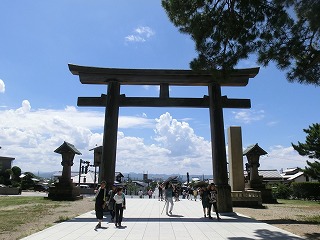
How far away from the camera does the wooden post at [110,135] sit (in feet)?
47.2

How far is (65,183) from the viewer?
2498cm

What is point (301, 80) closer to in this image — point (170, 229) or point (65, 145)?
point (170, 229)

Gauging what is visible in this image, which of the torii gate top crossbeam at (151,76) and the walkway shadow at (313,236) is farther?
the torii gate top crossbeam at (151,76)

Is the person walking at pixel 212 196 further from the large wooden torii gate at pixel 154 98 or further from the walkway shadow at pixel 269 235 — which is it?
the walkway shadow at pixel 269 235

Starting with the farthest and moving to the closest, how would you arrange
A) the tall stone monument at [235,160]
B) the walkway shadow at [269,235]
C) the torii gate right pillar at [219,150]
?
the tall stone monument at [235,160]
the torii gate right pillar at [219,150]
the walkway shadow at [269,235]

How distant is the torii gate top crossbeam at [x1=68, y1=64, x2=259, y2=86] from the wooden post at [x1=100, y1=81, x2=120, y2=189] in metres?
0.54

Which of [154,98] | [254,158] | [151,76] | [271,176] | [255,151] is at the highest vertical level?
[151,76]

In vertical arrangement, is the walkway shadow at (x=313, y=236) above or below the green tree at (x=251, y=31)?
below

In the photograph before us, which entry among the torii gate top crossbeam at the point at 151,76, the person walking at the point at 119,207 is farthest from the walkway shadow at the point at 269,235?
the torii gate top crossbeam at the point at 151,76

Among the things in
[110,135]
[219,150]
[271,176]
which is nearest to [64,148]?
[110,135]

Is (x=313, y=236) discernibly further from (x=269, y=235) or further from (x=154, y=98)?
(x=154, y=98)

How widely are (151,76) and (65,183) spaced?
14524 millimetres

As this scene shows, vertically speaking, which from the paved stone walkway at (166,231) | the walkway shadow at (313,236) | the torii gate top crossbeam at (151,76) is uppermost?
the torii gate top crossbeam at (151,76)

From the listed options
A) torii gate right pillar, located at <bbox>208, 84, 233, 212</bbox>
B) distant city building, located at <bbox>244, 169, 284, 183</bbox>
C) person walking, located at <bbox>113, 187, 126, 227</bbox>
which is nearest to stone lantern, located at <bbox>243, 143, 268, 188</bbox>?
torii gate right pillar, located at <bbox>208, 84, 233, 212</bbox>
